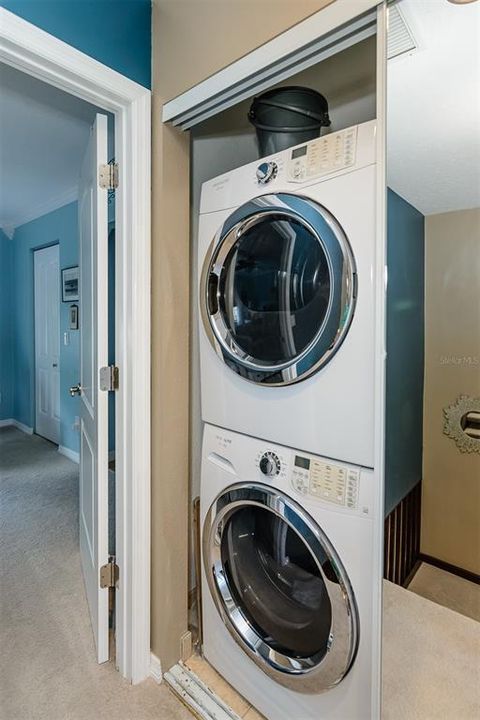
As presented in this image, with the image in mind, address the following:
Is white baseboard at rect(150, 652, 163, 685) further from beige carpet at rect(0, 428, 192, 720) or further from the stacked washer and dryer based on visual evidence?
the stacked washer and dryer

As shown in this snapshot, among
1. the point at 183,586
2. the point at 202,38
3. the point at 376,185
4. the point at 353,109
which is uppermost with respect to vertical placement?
the point at 202,38

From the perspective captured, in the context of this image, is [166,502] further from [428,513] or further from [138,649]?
[428,513]

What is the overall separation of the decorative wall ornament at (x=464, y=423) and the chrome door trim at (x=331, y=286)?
330mm

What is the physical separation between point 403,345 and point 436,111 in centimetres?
56

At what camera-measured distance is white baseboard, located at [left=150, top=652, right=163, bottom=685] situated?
146 cm

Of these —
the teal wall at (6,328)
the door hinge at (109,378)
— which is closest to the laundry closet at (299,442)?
the door hinge at (109,378)

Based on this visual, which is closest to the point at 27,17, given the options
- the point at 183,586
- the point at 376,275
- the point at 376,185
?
the point at 376,185

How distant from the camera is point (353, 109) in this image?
1.44m

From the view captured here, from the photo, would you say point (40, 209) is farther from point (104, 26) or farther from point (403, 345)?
point (403, 345)

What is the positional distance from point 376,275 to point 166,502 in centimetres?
107

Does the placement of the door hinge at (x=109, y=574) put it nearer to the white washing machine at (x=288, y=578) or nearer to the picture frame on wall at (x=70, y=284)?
the white washing machine at (x=288, y=578)

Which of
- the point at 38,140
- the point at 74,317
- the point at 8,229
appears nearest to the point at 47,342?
the point at 74,317

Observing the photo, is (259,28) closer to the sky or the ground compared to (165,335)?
closer to the sky

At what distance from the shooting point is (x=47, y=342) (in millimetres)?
4539
